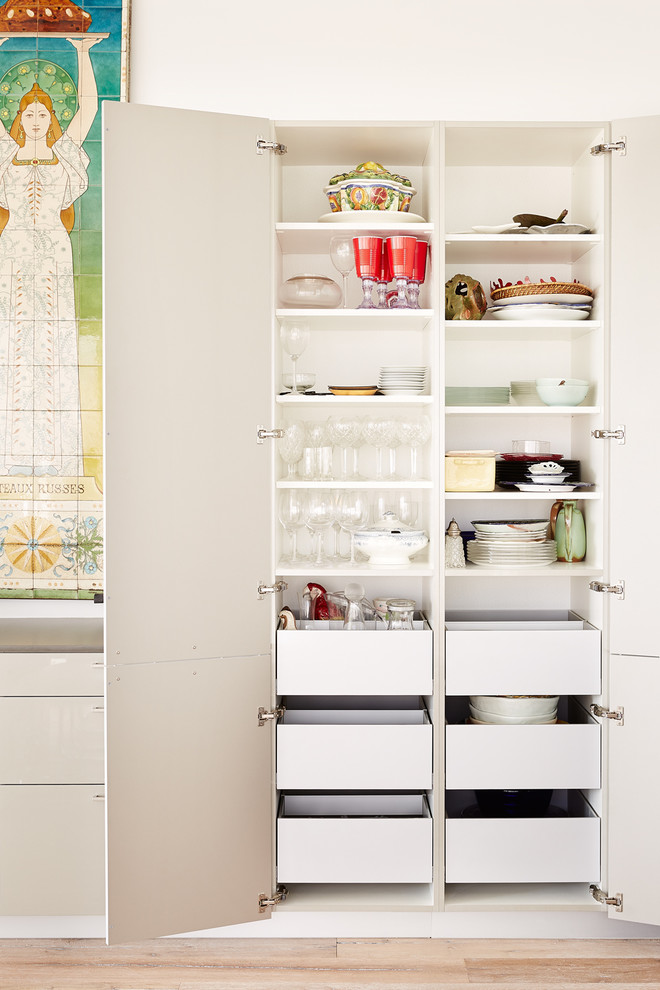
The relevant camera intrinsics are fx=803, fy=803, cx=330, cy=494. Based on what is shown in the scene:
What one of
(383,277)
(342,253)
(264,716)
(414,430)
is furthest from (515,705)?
(342,253)

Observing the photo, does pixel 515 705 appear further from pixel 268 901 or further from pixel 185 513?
Answer: pixel 185 513

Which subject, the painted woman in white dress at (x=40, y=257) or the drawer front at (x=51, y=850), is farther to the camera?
the painted woman in white dress at (x=40, y=257)

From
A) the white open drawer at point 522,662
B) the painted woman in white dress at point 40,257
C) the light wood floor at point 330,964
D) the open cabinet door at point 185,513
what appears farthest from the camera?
the painted woman in white dress at point 40,257

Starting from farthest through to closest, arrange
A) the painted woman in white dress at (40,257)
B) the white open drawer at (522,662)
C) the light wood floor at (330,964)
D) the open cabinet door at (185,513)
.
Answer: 1. the painted woman in white dress at (40,257)
2. the white open drawer at (522,662)
3. the light wood floor at (330,964)
4. the open cabinet door at (185,513)

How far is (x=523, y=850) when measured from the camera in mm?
2346

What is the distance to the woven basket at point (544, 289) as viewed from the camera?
2.37 metres

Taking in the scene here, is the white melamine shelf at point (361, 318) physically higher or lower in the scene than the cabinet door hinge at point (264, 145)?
lower

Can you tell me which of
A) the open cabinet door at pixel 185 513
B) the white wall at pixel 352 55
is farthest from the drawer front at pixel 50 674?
the white wall at pixel 352 55

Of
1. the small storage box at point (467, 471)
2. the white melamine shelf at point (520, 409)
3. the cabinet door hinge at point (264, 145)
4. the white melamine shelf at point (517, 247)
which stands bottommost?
the small storage box at point (467, 471)

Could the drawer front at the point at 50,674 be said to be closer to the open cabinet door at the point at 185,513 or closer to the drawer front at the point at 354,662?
the open cabinet door at the point at 185,513

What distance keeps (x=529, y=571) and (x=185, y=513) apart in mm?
1020

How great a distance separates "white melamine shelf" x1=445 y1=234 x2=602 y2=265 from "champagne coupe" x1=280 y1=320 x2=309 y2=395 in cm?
50

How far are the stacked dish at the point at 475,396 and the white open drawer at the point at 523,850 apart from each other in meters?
1.23

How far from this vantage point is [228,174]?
2.22m
